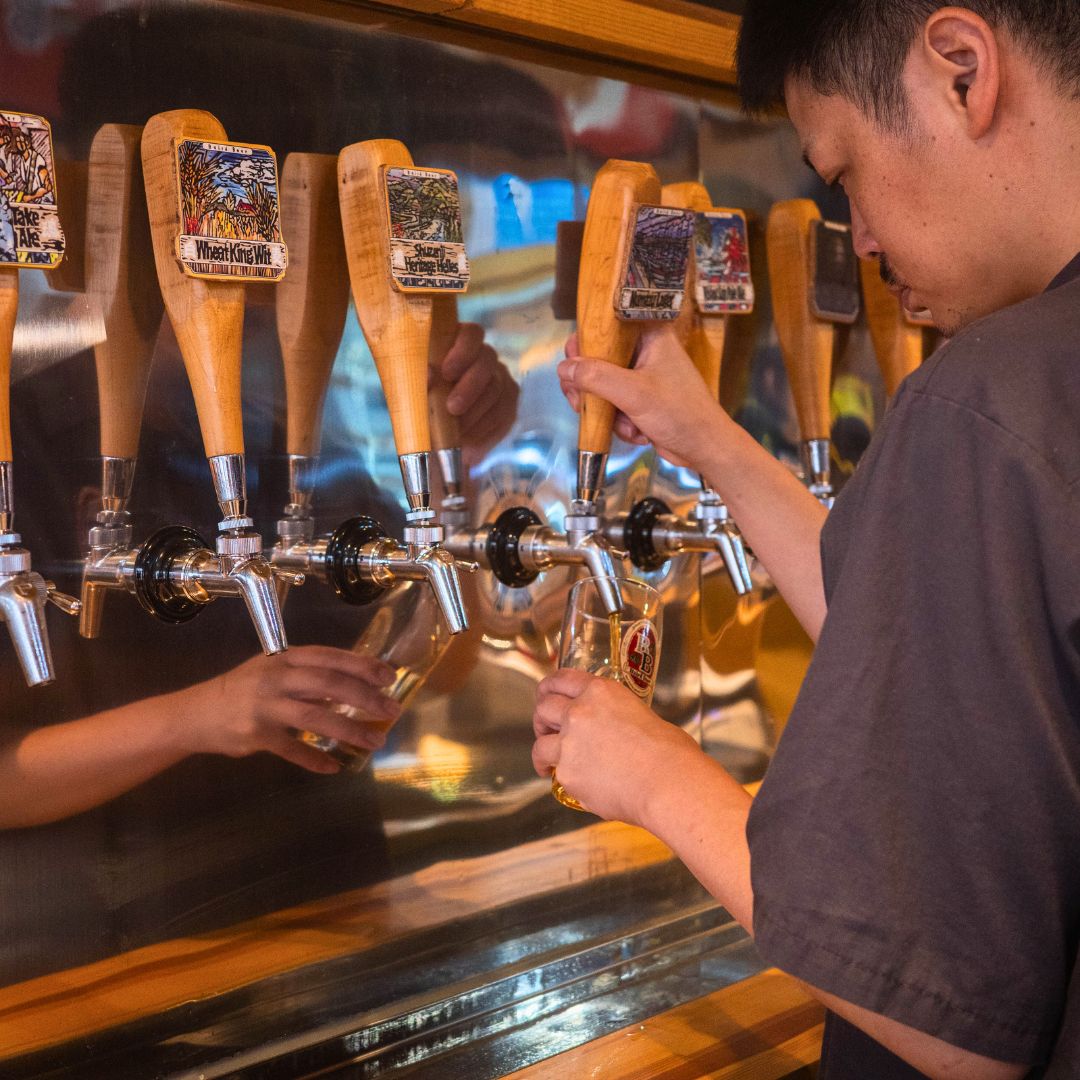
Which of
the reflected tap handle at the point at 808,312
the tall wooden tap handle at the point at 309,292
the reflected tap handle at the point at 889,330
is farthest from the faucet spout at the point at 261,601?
the reflected tap handle at the point at 889,330

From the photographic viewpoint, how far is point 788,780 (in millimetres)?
621

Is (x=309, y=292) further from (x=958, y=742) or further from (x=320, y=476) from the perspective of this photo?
(x=958, y=742)

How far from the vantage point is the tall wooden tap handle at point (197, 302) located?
2.84ft

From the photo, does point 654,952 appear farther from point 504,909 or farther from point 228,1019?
point 228,1019

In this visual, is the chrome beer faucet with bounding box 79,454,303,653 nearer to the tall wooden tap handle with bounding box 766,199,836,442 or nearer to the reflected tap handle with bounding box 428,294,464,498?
the reflected tap handle with bounding box 428,294,464,498

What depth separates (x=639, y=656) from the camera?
→ 3.35ft

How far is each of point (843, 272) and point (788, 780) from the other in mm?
906

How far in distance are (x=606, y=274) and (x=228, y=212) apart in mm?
340

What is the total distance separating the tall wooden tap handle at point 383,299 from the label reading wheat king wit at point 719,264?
0.38 m

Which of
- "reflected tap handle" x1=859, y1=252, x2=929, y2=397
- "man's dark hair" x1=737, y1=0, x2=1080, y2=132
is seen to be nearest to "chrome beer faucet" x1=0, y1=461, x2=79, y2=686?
"man's dark hair" x1=737, y1=0, x2=1080, y2=132

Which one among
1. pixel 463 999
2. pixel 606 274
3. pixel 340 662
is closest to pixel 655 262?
pixel 606 274

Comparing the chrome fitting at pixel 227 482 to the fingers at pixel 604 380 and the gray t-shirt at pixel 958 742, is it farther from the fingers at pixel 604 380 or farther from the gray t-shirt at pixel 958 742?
the gray t-shirt at pixel 958 742

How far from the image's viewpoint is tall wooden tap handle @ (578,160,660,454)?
3.53 ft

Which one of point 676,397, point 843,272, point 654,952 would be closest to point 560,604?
point 676,397
